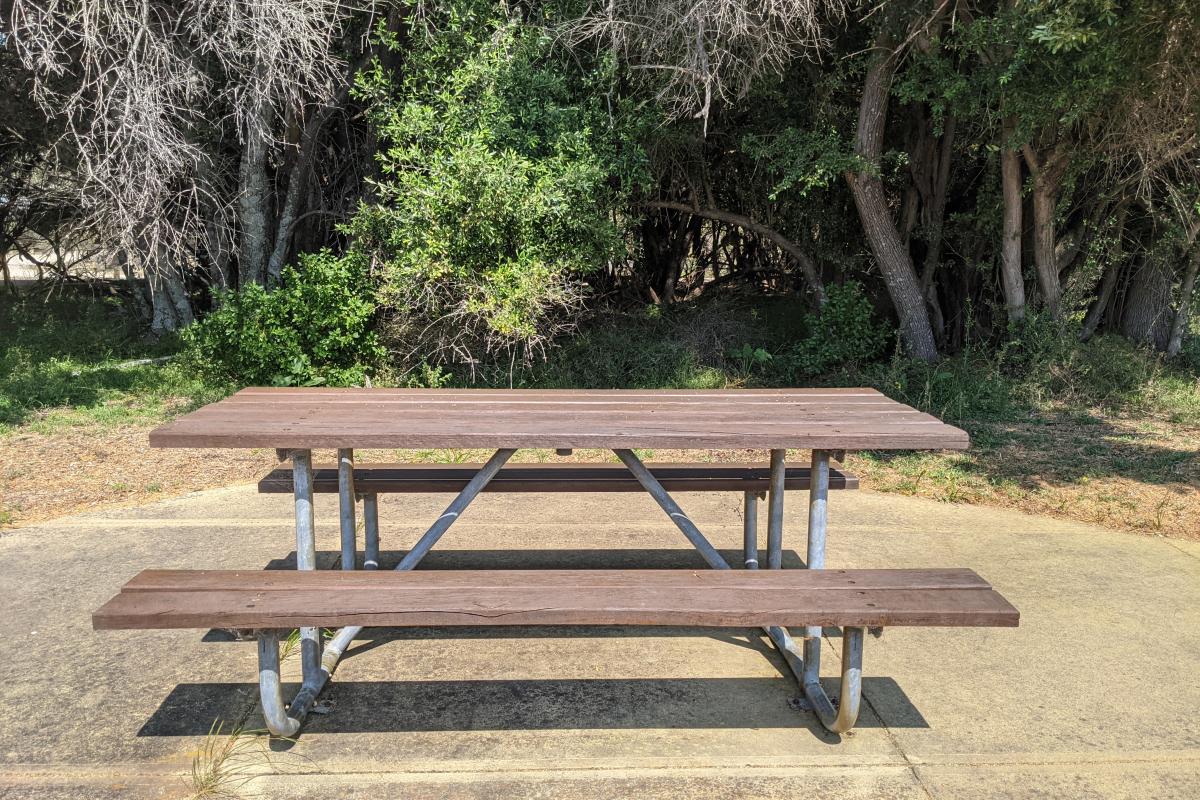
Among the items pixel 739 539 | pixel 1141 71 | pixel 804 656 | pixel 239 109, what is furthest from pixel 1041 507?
pixel 239 109

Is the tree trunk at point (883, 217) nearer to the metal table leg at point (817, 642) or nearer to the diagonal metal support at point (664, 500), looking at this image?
the metal table leg at point (817, 642)

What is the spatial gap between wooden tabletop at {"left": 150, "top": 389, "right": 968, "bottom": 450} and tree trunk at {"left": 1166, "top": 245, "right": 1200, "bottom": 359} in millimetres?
7884

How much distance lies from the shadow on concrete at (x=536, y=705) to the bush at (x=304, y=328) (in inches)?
217

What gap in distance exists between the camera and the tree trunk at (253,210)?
9.73 metres

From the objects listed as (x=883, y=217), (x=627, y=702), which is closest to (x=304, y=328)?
(x=883, y=217)

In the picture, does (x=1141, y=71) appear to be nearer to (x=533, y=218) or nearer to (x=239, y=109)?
(x=533, y=218)

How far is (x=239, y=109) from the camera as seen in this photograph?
834 centimetres

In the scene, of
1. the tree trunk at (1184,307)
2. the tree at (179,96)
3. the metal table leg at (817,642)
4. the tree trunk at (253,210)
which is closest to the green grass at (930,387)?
the tree trunk at (1184,307)

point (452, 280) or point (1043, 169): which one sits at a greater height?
point (1043, 169)

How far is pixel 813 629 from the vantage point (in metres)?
3.35

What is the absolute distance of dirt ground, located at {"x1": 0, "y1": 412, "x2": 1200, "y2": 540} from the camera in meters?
5.64

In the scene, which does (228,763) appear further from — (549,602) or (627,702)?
(627,702)

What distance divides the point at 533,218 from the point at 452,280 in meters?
0.91

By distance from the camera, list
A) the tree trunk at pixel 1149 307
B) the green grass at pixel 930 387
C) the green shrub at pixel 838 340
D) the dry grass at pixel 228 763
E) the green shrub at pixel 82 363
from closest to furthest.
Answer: the dry grass at pixel 228 763 < the green grass at pixel 930 387 < the green shrub at pixel 82 363 < the green shrub at pixel 838 340 < the tree trunk at pixel 1149 307
